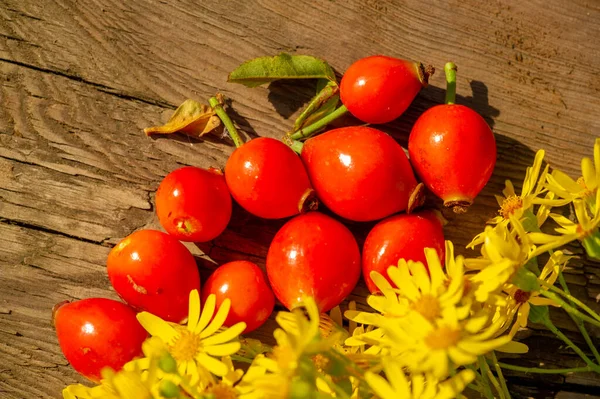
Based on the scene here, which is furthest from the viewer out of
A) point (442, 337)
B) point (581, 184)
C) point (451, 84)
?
point (451, 84)

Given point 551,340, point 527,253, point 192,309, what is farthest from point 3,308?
point 551,340

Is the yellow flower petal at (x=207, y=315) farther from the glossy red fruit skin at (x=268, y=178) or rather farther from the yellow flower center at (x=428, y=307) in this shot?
the yellow flower center at (x=428, y=307)

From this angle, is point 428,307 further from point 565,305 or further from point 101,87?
point 101,87

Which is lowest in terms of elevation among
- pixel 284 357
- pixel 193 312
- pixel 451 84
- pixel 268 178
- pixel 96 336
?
pixel 96 336

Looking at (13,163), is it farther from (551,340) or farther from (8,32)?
(551,340)

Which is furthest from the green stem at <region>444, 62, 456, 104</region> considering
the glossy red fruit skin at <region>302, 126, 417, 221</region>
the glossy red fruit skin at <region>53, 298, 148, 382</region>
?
the glossy red fruit skin at <region>53, 298, 148, 382</region>

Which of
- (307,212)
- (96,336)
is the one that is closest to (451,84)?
(307,212)
